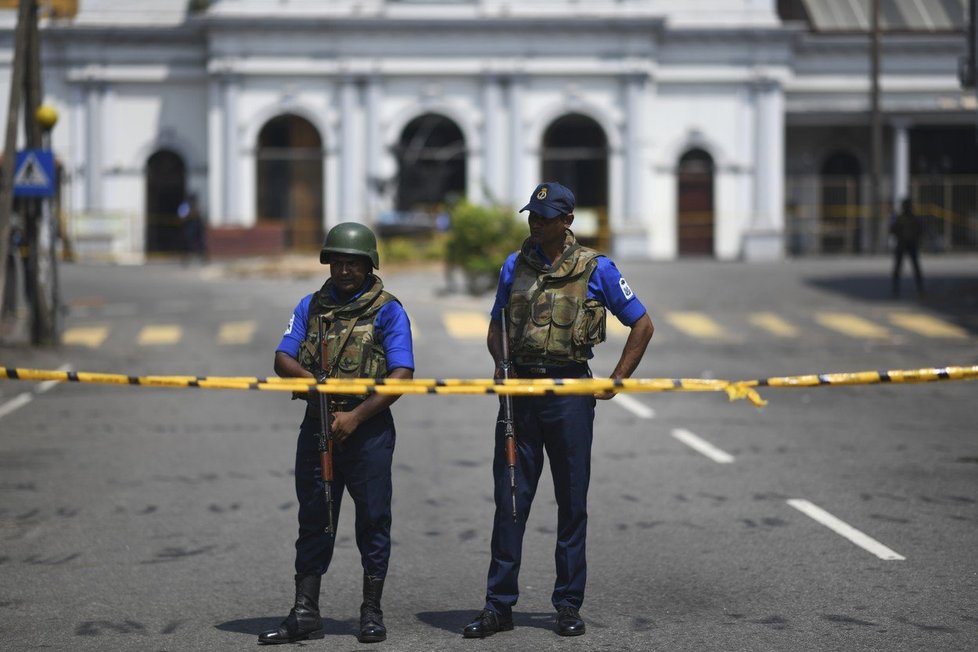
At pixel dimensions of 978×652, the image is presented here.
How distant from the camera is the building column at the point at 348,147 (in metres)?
51.2

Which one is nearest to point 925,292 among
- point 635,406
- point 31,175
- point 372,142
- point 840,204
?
point 635,406

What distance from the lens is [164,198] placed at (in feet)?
175

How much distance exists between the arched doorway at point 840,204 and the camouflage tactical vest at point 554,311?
46.1 meters

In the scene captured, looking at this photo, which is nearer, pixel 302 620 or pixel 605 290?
pixel 302 620

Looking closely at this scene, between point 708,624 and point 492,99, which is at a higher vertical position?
point 492,99

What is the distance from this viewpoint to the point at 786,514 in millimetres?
10961

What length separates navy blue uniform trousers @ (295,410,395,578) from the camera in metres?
Answer: 7.64

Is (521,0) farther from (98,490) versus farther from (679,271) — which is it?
(98,490)

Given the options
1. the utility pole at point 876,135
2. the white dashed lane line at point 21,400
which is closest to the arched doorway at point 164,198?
the utility pole at point 876,135

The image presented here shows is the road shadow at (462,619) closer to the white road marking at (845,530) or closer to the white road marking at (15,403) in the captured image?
the white road marking at (845,530)

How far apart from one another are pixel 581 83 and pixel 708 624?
45015mm

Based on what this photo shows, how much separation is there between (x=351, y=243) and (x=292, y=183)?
4498 centimetres

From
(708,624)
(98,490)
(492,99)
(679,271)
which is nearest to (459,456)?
(98,490)

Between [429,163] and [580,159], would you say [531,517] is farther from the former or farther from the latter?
[580,159]
